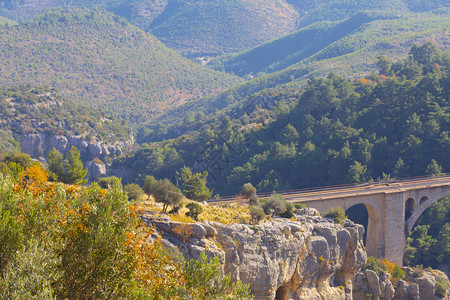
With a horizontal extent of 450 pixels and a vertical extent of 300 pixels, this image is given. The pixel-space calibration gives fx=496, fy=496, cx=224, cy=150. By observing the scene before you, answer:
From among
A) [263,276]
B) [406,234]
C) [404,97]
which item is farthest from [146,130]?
[263,276]

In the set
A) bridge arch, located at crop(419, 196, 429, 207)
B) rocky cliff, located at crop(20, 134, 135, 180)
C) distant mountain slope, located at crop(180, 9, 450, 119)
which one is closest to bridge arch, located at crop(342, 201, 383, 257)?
bridge arch, located at crop(419, 196, 429, 207)

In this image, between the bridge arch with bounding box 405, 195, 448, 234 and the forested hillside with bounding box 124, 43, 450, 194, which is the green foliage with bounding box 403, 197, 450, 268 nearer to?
the bridge arch with bounding box 405, 195, 448, 234

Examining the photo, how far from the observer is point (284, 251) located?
23438 mm

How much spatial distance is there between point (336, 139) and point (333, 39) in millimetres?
98316

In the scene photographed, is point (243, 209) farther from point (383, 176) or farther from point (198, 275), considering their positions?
point (383, 176)

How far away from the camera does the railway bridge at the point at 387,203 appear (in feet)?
111

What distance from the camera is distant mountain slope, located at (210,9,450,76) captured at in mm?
106500

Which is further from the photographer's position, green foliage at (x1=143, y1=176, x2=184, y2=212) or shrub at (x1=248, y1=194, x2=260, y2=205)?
shrub at (x1=248, y1=194, x2=260, y2=205)

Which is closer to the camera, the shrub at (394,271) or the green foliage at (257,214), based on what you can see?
the green foliage at (257,214)

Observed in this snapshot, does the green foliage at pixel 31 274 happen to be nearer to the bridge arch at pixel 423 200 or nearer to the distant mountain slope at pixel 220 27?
the bridge arch at pixel 423 200

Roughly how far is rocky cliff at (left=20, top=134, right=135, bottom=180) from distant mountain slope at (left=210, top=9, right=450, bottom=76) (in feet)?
184

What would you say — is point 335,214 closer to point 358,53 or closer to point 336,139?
point 336,139

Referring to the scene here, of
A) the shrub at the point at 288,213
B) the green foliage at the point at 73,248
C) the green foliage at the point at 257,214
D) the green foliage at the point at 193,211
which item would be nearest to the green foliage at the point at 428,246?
the shrub at the point at 288,213

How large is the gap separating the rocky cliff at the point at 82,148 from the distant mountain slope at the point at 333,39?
184ft
